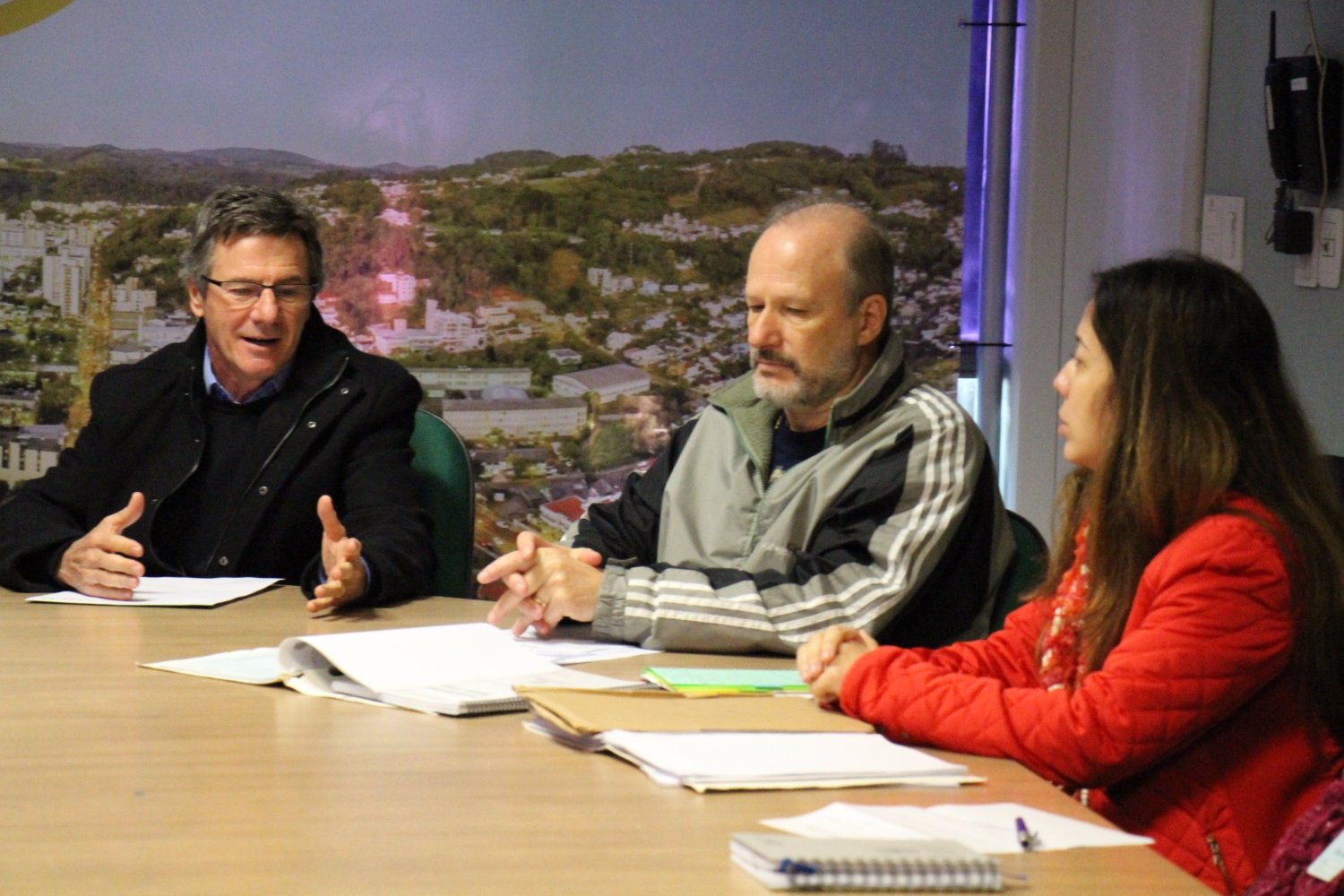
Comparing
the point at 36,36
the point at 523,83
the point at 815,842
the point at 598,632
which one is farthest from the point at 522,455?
the point at 815,842

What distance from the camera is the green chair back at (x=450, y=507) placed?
2.89 metres

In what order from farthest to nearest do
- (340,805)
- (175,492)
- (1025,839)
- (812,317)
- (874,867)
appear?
(175,492), (812,317), (340,805), (1025,839), (874,867)

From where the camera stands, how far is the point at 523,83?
13.1ft

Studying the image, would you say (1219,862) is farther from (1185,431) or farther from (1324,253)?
(1324,253)

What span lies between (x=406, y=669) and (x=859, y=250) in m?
1.16

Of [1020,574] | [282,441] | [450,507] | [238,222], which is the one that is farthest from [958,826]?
[238,222]

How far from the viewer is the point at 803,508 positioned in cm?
240

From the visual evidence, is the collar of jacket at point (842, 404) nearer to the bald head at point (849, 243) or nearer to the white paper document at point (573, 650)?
the bald head at point (849, 243)

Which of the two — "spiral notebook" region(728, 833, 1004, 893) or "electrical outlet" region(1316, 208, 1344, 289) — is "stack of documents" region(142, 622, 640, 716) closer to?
"spiral notebook" region(728, 833, 1004, 893)

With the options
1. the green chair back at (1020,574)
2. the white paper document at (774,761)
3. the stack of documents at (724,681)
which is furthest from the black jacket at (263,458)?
the white paper document at (774,761)

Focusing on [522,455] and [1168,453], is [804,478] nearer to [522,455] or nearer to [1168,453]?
[1168,453]

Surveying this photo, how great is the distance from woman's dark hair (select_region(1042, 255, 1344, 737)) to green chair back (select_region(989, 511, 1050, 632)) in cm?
61

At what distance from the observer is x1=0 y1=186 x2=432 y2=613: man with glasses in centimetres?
285

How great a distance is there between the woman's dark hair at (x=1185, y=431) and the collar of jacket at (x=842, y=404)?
0.69 metres
